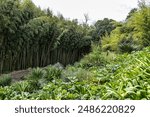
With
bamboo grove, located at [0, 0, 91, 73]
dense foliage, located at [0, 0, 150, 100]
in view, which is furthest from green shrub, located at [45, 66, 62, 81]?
bamboo grove, located at [0, 0, 91, 73]

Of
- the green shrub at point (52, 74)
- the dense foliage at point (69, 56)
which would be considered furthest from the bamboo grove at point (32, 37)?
the green shrub at point (52, 74)

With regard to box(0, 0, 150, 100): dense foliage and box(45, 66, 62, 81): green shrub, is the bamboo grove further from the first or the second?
box(45, 66, 62, 81): green shrub

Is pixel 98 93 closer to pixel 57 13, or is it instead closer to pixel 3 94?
pixel 3 94

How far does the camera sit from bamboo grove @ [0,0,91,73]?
47.0ft

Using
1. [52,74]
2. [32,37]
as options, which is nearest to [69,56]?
[32,37]

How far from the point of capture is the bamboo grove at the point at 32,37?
47.0ft

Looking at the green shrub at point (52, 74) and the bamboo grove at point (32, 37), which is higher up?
the bamboo grove at point (32, 37)

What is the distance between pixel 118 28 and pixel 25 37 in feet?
21.0

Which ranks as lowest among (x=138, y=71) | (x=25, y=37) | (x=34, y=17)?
(x=138, y=71)

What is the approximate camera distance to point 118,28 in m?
19.8

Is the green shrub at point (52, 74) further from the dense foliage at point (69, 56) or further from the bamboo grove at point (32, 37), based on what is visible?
the bamboo grove at point (32, 37)

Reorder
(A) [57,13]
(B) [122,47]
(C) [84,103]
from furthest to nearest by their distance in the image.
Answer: (A) [57,13] → (B) [122,47] → (C) [84,103]

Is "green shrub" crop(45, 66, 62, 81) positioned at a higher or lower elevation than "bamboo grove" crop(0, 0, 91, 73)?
lower

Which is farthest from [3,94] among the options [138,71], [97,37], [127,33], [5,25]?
[97,37]
